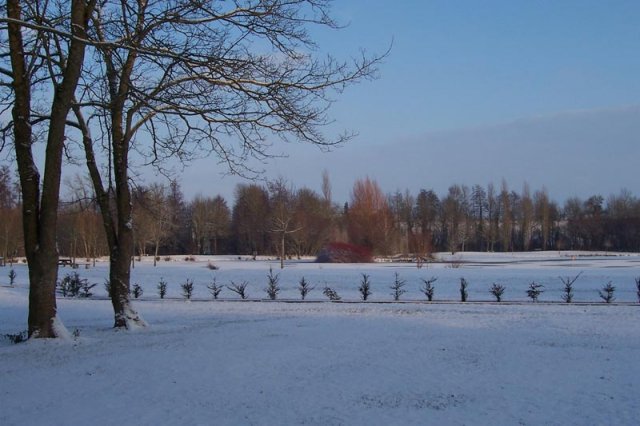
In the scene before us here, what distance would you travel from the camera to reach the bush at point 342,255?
5425cm

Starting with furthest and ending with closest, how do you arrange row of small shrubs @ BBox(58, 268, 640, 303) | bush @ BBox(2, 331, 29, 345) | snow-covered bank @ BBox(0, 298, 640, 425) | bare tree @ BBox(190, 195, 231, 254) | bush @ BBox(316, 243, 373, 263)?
1. bare tree @ BBox(190, 195, 231, 254)
2. bush @ BBox(316, 243, 373, 263)
3. row of small shrubs @ BBox(58, 268, 640, 303)
4. bush @ BBox(2, 331, 29, 345)
5. snow-covered bank @ BBox(0, 298, 640, 425)

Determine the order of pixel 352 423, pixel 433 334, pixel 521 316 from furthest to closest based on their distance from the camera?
pixel 521 316 → pixel 433 334 → pixel 352 423

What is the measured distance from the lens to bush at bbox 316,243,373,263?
54.2 metres

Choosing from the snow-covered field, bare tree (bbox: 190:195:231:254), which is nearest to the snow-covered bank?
the snow-covered field

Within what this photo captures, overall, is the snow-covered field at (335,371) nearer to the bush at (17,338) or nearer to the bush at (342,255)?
the bush at (17,338)

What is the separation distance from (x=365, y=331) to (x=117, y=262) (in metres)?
5.76

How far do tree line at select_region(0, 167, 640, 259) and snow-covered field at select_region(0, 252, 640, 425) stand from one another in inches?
1621

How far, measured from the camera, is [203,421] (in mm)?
6227

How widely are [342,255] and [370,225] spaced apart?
11680mm

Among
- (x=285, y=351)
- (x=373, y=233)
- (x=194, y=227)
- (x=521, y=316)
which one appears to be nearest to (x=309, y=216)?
(x=373, y=233)

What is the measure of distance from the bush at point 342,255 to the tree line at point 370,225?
4.87m

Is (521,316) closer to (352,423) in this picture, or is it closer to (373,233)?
(352,423)

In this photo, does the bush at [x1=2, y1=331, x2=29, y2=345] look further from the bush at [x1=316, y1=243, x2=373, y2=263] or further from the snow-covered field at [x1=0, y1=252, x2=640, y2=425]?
the bush at [x1=316, y1=243, x2=373, y2=263]


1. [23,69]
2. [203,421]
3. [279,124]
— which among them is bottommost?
[203,421]
